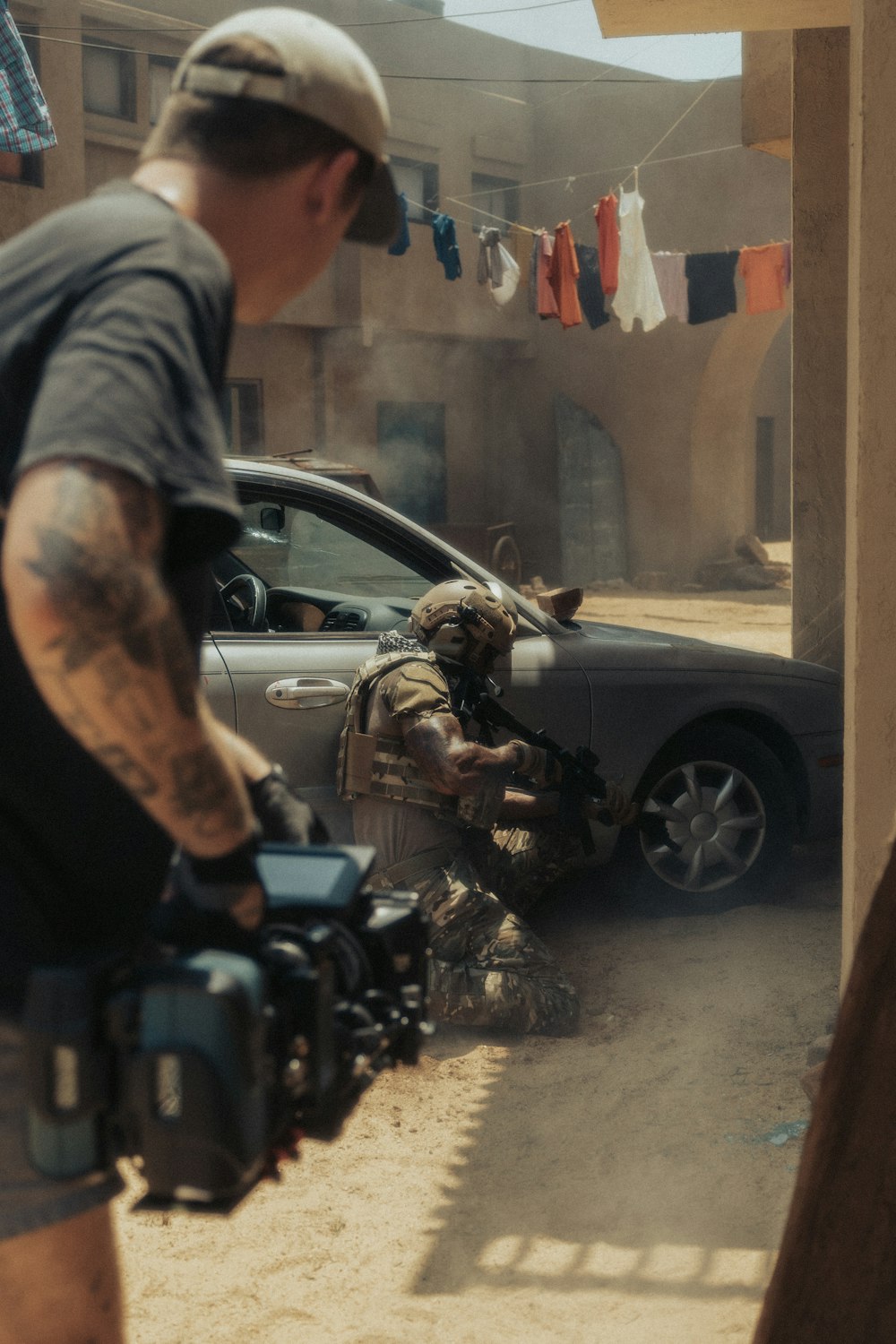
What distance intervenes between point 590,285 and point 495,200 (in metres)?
4.66

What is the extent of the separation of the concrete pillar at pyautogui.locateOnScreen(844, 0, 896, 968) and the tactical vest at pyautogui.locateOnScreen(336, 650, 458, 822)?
4.89ft

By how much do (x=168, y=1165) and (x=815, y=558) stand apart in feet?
18.4

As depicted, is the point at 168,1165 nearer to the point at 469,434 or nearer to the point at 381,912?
the point at 381,912

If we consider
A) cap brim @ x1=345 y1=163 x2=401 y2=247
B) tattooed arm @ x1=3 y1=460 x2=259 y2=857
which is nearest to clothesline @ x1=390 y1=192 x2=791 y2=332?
cap brim @ x1=345 y1=163 x2=401 y2=247

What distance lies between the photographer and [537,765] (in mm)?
4328

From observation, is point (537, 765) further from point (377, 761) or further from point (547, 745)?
point (377, 761)

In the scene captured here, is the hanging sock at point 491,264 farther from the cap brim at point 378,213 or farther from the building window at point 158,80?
the cap brim at point 378,213

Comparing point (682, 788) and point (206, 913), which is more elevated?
point (206, 913)

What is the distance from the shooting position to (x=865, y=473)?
3.01 meters

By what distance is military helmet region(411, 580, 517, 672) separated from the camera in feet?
14.2

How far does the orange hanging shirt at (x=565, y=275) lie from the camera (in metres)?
15.5

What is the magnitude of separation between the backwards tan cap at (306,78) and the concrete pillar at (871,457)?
69.6 inches

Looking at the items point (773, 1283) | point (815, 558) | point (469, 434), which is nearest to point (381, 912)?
point (773, 1283)

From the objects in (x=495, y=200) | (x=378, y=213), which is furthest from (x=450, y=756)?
(x=495, y=200)
